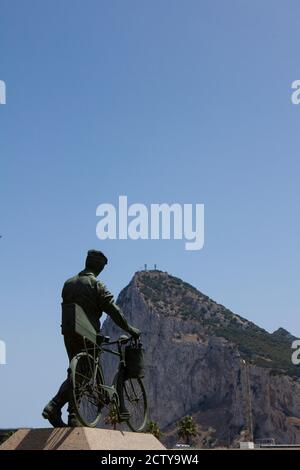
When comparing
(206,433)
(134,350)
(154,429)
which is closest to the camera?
(134,350)

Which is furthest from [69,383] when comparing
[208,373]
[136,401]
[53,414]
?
[208,373]

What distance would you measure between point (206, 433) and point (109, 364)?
27.8 meters

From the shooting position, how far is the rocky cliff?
153500mm

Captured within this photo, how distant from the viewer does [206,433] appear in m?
156

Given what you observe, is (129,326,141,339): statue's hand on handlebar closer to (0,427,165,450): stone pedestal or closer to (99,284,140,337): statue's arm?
(99,284,140,337): statue's arm

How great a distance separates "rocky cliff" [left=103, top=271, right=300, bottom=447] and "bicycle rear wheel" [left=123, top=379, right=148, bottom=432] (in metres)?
137

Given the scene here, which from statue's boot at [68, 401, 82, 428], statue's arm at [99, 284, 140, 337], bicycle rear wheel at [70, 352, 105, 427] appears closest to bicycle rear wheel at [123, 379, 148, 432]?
bicycle rear wheel at [70, 352, 105, 427]

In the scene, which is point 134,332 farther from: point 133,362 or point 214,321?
point 214,321

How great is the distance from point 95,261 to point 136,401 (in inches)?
104

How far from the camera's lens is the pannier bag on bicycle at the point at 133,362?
36.2ft

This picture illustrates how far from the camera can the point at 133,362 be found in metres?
11.1

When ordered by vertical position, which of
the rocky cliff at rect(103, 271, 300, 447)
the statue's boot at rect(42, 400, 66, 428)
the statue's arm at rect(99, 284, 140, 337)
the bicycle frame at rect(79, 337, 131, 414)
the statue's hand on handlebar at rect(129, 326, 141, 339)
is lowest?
the rocky cliff at rect(103, 271, 300, 447)
